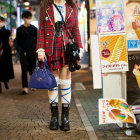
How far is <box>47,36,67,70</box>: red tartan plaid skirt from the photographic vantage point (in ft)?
13.7

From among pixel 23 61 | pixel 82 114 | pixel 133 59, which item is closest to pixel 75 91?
pixel 23 61

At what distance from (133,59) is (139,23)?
499 millimetres

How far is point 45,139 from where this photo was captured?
384 centimetres

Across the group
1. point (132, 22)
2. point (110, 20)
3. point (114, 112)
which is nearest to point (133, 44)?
point (132, 22)

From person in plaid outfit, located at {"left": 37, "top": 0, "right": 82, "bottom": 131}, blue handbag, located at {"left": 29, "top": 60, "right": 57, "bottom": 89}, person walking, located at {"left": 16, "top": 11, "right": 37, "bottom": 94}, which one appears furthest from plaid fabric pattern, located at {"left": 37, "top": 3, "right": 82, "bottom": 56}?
person walking, located at {"left": 16, "top": 11, "right": 37, "bottom": 94}

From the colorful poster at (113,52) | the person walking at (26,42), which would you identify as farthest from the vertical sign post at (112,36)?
the person walking at (26,42)

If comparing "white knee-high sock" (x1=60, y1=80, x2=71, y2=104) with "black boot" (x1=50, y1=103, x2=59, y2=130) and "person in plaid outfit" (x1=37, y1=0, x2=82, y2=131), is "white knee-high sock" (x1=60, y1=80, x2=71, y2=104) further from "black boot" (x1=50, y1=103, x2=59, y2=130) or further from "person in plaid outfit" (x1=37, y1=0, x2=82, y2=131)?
"black boot" (x1=50, y1=103, x2=59, y2=130)

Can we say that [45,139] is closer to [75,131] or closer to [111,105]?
[75,131]

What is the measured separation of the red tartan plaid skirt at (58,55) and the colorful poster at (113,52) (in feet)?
1.71

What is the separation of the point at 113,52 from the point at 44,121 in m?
1.58

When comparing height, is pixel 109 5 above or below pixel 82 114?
above

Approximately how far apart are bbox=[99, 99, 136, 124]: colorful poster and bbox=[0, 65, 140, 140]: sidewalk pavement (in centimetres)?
18

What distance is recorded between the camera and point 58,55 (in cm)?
421

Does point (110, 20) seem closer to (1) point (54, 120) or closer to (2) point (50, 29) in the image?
(2) point (50, 29)
